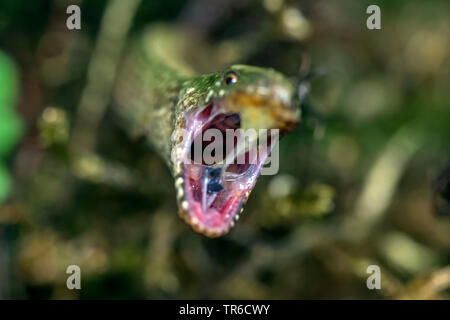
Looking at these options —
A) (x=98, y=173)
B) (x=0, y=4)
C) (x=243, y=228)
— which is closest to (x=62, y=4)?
(x=0, y=4)

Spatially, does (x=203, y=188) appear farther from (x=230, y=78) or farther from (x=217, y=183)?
(x=230, y=78)

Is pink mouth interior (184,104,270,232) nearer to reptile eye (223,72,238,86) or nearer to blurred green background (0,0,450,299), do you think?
reptile eye (223,72,238,86)

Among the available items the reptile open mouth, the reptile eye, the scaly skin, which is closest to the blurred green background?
the scaly skin

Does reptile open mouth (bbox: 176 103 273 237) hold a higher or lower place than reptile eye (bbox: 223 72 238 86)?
lower

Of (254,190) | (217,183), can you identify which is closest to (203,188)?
(217,183)

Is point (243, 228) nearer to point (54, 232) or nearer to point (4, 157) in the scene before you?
point (54, 232)
